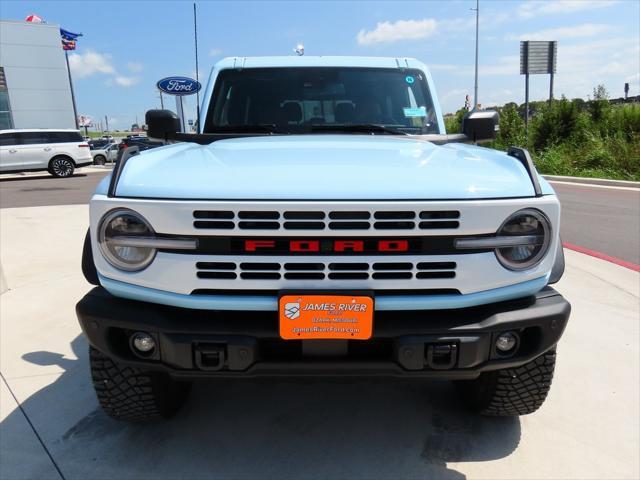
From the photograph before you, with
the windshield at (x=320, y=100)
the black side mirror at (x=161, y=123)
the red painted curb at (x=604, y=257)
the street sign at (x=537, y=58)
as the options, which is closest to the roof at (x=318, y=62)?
the windshield at (x=320, y=100)

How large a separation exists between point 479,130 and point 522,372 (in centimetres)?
160

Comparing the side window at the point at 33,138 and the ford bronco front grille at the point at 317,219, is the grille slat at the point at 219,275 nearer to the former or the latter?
the ford bronco front grille at the point at 317,219

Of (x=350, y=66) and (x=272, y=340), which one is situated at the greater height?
(x=350, y=66)

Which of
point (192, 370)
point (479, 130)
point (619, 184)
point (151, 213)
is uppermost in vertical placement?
point (479, 130)

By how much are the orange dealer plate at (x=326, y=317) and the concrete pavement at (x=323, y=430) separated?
0.35 meters

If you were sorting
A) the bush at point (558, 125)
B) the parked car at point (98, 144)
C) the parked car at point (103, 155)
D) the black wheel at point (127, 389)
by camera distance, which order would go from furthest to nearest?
the parked car at point (98, 144)
the parked car at point (103, 155)
the bush at point (558, 125)
the black wheel at point (127, 389)

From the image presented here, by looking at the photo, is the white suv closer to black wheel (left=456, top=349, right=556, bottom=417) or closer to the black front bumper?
the black front bumper

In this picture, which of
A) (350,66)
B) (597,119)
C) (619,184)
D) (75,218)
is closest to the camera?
(350,66)

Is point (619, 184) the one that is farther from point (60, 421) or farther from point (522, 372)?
point (60, 421)

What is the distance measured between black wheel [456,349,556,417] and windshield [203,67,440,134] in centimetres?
157

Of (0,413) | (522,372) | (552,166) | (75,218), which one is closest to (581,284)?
(522,372)

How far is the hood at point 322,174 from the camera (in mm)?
1808

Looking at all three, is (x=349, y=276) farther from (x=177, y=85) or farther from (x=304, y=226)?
(x=177, y=85)

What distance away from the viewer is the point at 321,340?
73.4 inches
